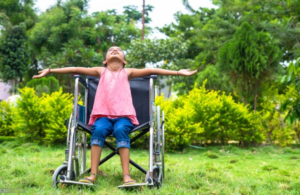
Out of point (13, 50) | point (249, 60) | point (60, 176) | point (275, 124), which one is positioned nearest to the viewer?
point (60, 176)

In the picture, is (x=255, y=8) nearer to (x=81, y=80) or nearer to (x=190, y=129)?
(x=190, y=129)

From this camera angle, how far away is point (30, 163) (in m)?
3.78

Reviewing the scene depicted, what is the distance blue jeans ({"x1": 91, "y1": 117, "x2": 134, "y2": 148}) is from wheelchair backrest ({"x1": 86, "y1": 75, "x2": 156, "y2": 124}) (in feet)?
1.65

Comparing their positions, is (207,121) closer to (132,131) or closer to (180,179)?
(180,179)

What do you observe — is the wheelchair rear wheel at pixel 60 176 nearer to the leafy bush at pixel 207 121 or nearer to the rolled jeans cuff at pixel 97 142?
the rolled jeans cuff at pixel 97 142

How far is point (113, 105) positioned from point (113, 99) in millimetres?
56

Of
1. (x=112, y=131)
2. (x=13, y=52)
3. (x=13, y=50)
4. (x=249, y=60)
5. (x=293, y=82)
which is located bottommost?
(x=112, y=131)

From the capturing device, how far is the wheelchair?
8.66ft

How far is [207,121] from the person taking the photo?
5797 millimetres

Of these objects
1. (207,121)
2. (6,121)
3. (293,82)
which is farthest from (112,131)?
(6,121)

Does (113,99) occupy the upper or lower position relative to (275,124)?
upper

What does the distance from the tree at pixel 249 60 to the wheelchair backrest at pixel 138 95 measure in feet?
11.4

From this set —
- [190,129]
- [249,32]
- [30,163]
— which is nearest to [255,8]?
[249,32]

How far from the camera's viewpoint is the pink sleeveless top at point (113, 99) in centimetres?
300
